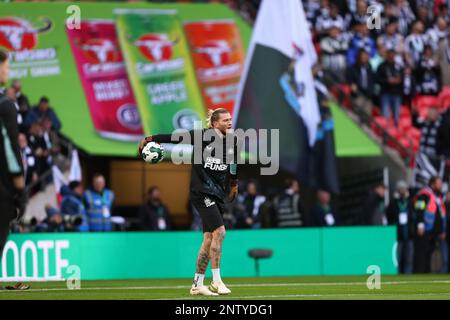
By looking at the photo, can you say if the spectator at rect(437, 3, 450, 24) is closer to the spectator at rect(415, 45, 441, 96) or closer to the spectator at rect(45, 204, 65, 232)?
the spectator at rect(415, 45, 441, 96)

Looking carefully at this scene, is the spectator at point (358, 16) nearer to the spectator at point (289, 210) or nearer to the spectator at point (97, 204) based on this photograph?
the spectator at point (289, 210)

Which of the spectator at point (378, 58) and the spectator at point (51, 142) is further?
the spectator at point (378, 58)

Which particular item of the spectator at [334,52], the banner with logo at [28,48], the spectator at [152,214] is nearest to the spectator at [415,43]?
the spectator at [334,52]

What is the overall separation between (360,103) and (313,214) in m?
4.95

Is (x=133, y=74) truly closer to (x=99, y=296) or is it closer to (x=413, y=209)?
(x=413, y=209)

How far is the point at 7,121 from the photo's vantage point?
38.5 feet

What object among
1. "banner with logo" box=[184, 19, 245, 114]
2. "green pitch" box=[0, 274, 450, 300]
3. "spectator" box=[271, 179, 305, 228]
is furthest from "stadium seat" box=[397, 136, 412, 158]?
"green pitch" box=[0, 274, 450, 300]

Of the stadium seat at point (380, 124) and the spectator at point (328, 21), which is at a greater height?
the spectator at point (328, 21)

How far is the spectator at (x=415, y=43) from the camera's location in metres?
31.5

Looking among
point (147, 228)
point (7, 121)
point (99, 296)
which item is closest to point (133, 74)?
point (147, 228)

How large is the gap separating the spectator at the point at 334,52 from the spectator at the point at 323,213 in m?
4.92

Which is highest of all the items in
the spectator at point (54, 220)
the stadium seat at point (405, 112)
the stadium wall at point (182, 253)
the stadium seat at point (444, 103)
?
the stadium seat at point (444, 103)

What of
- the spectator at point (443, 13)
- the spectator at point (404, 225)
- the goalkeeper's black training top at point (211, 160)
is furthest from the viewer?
the spectator at point (443, 13)

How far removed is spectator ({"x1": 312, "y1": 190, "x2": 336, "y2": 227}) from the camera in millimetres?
26562
